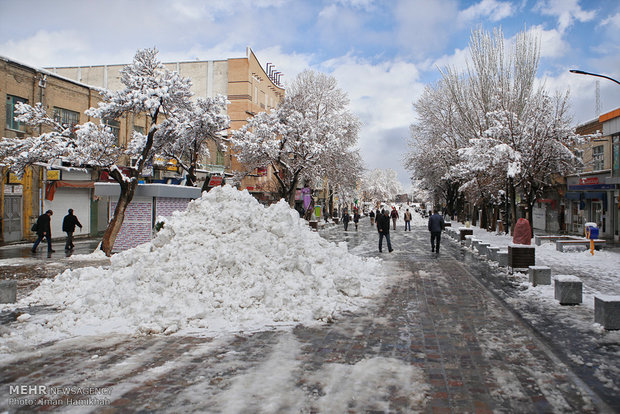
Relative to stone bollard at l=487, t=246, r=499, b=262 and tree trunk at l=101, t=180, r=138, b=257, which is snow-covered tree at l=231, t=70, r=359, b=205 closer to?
tree trunk at l=101, t=180, r=138, b=257

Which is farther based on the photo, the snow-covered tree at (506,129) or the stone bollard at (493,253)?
the snow-covered tree at (506,129)

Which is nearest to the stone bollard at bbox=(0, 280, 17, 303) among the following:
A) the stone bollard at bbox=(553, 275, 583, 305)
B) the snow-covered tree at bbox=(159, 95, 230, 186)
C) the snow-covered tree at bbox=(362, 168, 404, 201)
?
the stone bollard at bbox=(553, 275, 583, 305)

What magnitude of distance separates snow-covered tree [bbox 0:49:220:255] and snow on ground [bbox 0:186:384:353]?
578 cm

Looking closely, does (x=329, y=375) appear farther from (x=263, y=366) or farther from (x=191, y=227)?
(x=191, y=227)

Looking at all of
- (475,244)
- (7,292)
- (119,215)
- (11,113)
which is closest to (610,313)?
(7,292)

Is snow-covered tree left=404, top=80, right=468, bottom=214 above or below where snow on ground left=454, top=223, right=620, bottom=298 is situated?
above

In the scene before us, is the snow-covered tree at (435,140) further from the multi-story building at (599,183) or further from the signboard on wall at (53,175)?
the signboard on wall at (53,175)

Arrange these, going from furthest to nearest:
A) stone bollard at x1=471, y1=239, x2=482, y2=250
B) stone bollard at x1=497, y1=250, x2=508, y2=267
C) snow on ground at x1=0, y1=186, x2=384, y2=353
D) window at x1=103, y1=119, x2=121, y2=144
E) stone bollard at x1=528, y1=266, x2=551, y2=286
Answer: window at x1=103, y1=119, x2=121, y2=144 < stone bollard at x1=471, y1=239, x2=482, y2=250 < stone bollard at x1=497, y1=250, x2=508, y2=267 < stone bollard at x1=528, y1=266, x2=551, y2=286 < snow on ground at x1=0, y1=186, x2=384, y2=353

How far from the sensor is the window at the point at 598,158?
2976cm

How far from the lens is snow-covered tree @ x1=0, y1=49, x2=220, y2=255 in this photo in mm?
14109

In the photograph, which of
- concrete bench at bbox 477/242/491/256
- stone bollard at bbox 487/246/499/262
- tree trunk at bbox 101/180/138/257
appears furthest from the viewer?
concrete bench at bbox 477/242/491/256

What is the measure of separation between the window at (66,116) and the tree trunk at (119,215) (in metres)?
10.9

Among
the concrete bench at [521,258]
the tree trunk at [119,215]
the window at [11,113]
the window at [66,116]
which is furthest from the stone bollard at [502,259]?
the window at [11,113]

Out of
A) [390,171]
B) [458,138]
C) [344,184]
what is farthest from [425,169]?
[390,171]
